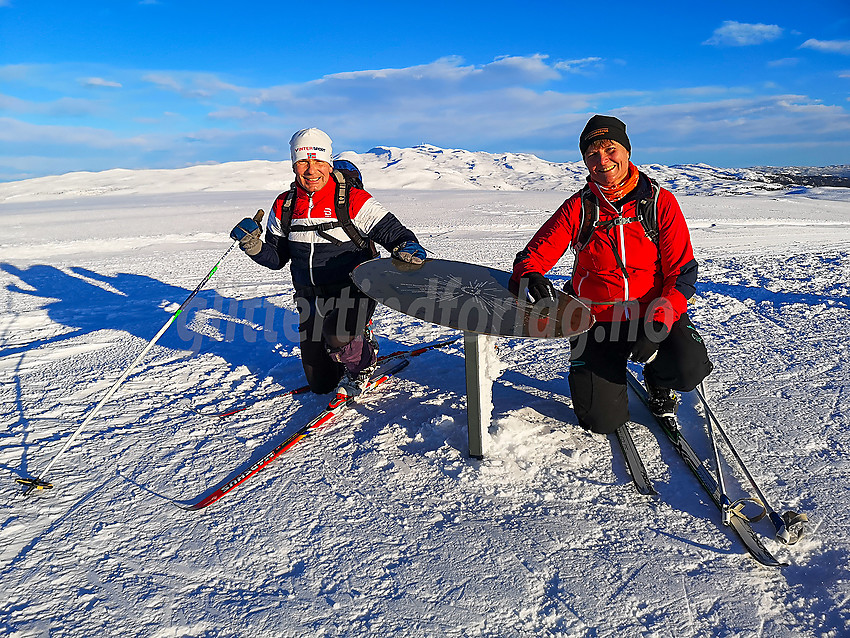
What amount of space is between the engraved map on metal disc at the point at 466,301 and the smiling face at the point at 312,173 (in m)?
0.67

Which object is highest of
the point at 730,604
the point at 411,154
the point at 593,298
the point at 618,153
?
the point at 411,154

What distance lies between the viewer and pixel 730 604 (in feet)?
6.29

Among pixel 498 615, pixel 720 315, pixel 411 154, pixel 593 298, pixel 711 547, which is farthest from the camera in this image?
pixel 411 154

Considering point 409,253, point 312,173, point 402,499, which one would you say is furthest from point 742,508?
point 312,173

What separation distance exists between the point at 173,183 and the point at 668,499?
40241mm

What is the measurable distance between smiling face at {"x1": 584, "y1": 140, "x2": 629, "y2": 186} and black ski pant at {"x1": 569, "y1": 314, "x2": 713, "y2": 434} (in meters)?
0.79

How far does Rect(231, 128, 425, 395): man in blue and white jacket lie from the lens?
3662 mm

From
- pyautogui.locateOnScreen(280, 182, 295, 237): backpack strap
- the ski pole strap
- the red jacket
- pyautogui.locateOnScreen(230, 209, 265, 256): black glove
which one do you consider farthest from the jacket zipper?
the ski pole strap

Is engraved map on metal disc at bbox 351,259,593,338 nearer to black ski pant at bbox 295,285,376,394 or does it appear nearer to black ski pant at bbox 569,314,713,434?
black ski pant at bbox 569,314,713,434

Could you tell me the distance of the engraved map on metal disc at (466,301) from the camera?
2.65 m

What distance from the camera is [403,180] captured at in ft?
140

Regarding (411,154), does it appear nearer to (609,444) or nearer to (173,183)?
→ (173,183)

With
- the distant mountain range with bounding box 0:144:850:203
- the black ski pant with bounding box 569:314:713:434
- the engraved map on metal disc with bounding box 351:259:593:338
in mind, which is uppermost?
the distant mountain range with bounding box 0:144:850:203

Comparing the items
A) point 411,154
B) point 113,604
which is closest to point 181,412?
point 113,604
